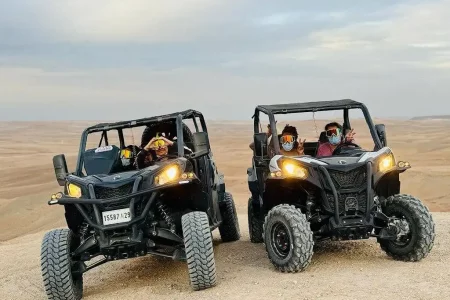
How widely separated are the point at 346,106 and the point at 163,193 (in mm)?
2993

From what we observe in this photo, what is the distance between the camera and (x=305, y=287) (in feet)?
20.0

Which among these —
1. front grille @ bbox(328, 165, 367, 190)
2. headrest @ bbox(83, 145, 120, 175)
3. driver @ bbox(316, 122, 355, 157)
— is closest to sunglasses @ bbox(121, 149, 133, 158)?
headrest @ bbox(83, 145, 120, 175)

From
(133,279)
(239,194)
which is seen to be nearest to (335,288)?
(133,279)

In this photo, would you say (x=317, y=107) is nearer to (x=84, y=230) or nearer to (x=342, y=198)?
(x=342, y=198)

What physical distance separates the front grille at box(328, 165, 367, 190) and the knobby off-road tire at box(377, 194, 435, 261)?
1.90 ft

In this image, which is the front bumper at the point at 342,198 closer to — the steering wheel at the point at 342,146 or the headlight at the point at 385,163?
the headlight at the point at 385,163

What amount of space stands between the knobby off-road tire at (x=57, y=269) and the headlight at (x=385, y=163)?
3767mm

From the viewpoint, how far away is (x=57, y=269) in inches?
260

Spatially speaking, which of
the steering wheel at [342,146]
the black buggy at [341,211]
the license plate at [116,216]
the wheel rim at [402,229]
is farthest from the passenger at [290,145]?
the license plate at [116,216]

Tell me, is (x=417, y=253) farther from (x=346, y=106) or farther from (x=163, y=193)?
(x=163, y=193)

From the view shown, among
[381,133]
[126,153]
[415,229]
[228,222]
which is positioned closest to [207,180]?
[126,153]

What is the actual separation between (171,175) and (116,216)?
31.8 inches

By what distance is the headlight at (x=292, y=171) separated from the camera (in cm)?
705

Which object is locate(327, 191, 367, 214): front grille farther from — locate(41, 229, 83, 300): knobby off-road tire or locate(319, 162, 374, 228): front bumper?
locate(41, 229, 83, 300): knobby off-road tire
